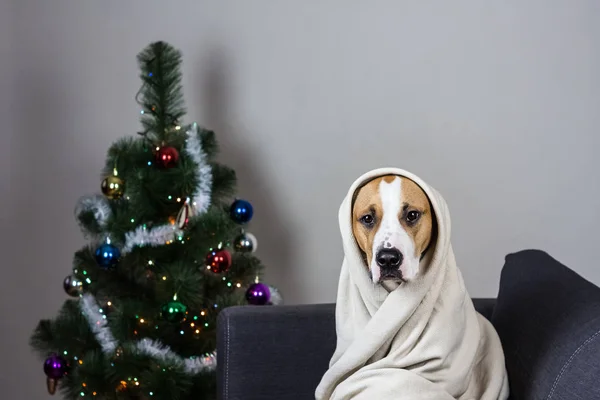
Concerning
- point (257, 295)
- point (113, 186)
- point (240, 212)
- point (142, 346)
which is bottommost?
point (142, 346)

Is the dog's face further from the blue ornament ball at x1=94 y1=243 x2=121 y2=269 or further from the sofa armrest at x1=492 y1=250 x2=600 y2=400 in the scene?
the blue ornament ball at x1=94 y1=243 x2=121 y2=269

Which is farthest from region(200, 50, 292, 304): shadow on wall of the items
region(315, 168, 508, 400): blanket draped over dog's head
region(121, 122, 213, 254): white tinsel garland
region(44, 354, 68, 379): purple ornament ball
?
region(315, 168, 508, 400): blanket draped over dog's head

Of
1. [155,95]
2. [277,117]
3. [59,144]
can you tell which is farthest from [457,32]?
[59,144]

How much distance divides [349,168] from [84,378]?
1.24 metres

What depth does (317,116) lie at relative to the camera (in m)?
3.17

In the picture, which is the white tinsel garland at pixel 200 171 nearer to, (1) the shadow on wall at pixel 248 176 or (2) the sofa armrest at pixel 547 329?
(1) the shadow on wall at pixel 248 176

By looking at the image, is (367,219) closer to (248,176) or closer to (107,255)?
(107,255)

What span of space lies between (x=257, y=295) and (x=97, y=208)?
0.62 meters

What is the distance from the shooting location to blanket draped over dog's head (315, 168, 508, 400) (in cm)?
165

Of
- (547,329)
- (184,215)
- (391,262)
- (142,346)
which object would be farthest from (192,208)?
(547,329)

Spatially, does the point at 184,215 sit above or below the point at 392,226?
below

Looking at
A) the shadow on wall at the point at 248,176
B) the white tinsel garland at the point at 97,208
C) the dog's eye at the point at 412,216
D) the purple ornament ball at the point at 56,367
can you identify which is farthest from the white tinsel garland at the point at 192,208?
the dog's eye at the point at 412,216

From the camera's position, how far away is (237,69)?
3.29 meters

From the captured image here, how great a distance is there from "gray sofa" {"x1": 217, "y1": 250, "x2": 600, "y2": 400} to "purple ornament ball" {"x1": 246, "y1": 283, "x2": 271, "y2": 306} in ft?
1.87
